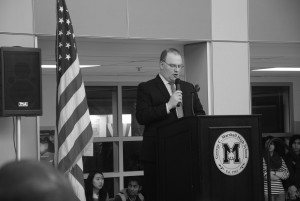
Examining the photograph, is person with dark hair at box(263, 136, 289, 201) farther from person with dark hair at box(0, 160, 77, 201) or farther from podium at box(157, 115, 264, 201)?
person with dark hair at box(0, 160, 77, 201)

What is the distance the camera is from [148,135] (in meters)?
4.93

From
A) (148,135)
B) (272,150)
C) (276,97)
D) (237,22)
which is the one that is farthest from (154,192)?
(276,97)

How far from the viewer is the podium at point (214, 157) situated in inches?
175

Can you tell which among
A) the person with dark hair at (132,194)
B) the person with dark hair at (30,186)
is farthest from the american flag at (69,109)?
the person with dark hair at (30,186)

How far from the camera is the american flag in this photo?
5.75 metres

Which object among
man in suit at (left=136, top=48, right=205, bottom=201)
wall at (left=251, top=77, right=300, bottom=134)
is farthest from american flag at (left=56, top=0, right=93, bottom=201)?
wall at (left=251, top=77, right=300, bottom=134)

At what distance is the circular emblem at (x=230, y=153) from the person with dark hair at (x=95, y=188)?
12.8 ft

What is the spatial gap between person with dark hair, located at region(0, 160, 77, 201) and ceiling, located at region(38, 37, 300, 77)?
6124mm

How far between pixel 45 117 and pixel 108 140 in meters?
1.35

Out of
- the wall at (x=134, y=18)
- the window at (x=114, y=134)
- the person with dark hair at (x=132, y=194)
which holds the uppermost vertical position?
the wall at (x=134, y=18)

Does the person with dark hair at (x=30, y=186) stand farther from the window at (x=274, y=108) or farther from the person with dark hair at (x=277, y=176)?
the window at (x=274, y=108)

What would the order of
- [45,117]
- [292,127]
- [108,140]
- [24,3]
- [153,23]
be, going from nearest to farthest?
1. [24,3]
2. [153,23]
3. [45,117]
4. [108,140]
5. [292,127]

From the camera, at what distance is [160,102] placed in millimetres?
4938

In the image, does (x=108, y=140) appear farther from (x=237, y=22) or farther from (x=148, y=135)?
(x=148, y=135)
